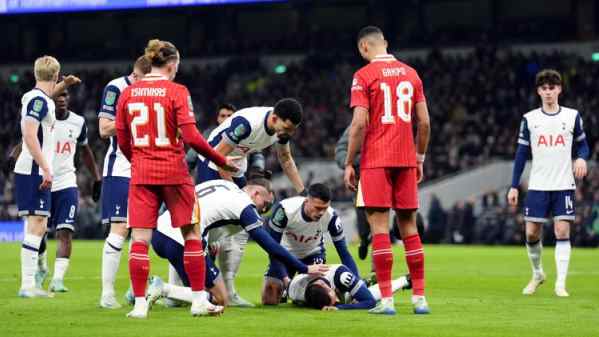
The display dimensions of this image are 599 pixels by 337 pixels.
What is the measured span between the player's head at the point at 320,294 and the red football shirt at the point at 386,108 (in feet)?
4.39

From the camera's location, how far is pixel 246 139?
10.9 m

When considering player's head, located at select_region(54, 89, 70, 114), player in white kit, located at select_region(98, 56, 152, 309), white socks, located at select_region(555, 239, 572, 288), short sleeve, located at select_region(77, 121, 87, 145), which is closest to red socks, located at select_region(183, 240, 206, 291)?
player in white kit, located at select_region(98, 56, 152, 309)

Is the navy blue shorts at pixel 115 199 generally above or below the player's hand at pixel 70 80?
below

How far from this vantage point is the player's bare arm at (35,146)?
11.2m

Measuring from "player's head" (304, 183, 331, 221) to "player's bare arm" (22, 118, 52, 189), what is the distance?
8.48 ft

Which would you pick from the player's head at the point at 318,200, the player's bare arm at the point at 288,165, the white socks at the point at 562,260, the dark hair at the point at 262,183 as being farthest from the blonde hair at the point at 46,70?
the white socks at the point at 562,260

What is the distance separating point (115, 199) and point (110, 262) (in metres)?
0.81

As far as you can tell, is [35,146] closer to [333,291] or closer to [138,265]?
[138,265]

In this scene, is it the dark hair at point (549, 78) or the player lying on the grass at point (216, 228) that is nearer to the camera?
the player lying on the grass at point (216, 228)

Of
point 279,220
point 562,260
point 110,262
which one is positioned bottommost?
point 562,260

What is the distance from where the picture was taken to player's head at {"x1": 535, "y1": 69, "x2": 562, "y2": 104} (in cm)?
1270

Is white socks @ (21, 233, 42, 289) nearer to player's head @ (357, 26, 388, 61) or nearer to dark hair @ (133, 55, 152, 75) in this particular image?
dark hair @ (133, 55, 152, 75)

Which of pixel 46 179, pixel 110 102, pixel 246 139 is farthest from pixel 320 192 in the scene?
pixel 46 179

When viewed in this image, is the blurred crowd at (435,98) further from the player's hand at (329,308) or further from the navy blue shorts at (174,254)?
the navy blue shorts at (174,254)
